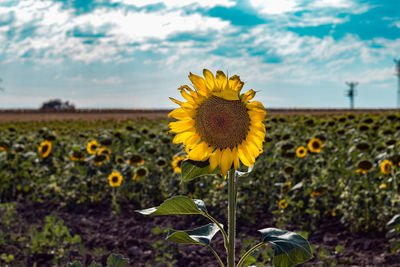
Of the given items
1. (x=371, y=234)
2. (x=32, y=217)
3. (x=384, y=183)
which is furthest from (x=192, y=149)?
(x=32, y=217)

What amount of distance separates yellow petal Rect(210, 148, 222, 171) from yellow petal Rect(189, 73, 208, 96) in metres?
0.23

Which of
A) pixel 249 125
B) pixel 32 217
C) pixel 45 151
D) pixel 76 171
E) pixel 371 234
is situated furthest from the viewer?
pixel 45 151

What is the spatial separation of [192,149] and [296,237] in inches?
21.0

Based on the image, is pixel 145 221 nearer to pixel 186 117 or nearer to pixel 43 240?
pixel 43 240

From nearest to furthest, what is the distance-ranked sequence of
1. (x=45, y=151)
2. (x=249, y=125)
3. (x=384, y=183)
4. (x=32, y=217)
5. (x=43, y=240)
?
(x=249, y=125) → (x=43, y=240) → (x=384, y=183) → (x=32, y=217) → (x=45, y=151)

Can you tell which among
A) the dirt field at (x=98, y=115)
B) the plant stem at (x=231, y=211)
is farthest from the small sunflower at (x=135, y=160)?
the dirt field at (x=98, y=115)

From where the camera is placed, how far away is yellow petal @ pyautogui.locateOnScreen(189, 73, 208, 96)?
5.24 ft

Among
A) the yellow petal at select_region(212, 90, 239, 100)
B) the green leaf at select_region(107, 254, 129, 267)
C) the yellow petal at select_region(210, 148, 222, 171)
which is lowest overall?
the green leaf at select_region(107, 254, 129, 267)

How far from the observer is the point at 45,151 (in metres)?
6.23

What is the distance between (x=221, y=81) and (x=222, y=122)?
0.52 ft

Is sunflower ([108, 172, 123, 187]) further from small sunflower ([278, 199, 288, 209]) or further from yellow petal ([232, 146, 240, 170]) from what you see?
yellow petal ([232, 146, 240, 170])

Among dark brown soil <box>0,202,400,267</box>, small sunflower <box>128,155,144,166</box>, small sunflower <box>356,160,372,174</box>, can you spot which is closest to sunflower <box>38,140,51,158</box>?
dark brown soil <box>0,202,400,267</box>

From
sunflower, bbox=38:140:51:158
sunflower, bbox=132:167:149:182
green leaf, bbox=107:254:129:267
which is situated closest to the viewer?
green leaf, bbox=107:254:129:267

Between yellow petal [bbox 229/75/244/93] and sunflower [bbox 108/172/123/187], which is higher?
yellow petal [bbox 229/75/244/93]
